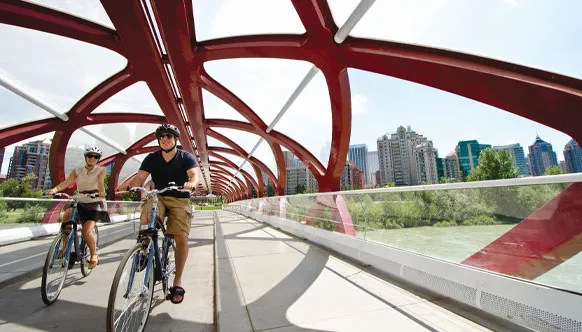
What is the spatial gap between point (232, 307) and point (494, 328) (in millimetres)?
2377

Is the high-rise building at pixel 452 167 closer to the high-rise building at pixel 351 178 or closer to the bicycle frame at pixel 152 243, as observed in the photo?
the high-rise building at pixel 351 178

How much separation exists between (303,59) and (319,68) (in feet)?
2.18

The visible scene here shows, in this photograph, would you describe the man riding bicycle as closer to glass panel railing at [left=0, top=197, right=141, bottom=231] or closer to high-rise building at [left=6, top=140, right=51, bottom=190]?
glass panel railing at [left=0, top=197, right=141, bottom=231]

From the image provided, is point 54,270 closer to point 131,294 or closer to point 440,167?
point 131,294

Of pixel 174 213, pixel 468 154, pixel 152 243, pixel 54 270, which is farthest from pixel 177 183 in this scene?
pixel 468 154

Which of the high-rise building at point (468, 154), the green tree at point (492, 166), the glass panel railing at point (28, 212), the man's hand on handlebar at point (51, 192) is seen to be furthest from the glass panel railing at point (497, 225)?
the high-rise building at point (468, 154)

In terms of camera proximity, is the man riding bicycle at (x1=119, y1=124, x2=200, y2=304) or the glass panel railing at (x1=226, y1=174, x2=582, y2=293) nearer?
the glass panel railing at (x1=226, y1=174, x2=582, y2=293)

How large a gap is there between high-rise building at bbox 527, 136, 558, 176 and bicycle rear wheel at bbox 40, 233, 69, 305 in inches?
4707

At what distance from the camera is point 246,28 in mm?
8961

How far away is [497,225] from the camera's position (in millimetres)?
2635

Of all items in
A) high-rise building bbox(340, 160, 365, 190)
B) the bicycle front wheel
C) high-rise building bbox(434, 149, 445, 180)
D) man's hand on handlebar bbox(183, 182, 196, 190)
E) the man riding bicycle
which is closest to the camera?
the bicycle front wheel

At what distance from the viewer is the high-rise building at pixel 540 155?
8958 cm

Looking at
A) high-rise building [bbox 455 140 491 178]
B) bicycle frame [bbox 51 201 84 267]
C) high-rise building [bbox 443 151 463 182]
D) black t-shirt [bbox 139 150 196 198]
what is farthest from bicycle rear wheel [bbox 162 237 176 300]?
high-rise building [bbox 455 140 491 178]

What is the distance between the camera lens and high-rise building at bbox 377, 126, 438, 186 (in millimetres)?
93938
